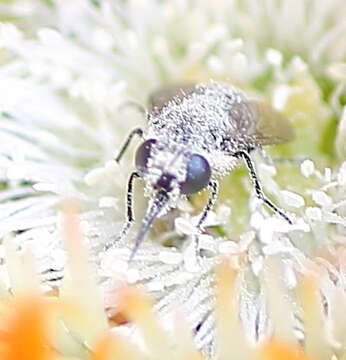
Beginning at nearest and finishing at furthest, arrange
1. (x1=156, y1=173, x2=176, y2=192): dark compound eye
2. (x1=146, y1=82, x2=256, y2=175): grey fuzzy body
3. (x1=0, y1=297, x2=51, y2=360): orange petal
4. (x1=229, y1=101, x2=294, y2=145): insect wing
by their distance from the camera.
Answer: (x1=0, y1=297, x2=51, y2=360): orange petal < (x1=156, y1=173, x2=176, y2=192): dark compound eye < (x1=146, y1=82, x2=256, y2=175): grey fuzzy body < (x1=229, y1=101, x2=294, y2=145): insect wing

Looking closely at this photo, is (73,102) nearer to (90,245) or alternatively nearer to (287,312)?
(90,245)

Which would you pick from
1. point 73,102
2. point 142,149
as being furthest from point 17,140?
point 142,149

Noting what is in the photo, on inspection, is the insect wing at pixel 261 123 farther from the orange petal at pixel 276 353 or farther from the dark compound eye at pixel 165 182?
the orange petal at pixel 276 353

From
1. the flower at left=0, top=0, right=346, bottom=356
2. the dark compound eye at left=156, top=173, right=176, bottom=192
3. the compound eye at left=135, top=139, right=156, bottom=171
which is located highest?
the dark compound eye at left=156, top=173, right=176, bottom=192

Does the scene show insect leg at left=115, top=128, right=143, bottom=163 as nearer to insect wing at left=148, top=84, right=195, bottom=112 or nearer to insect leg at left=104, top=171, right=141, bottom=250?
insect wing at left=148, top=84, right=195, bottom=112

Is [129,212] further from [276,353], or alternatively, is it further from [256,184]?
[276,353]

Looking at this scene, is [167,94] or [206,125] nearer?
[206,125]

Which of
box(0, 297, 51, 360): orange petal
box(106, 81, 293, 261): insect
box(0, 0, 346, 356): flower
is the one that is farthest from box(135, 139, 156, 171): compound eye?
box(0, 297, 51, 360): orange petal

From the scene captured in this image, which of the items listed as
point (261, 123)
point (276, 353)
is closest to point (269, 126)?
point (261, 123)
